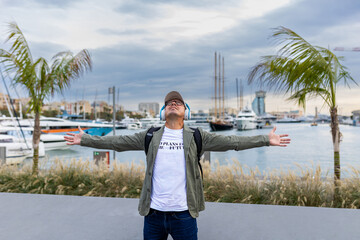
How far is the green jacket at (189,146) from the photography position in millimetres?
2465

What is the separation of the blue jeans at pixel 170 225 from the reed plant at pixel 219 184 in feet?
9.41

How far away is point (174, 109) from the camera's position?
2553mm

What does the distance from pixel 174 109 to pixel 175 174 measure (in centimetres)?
52

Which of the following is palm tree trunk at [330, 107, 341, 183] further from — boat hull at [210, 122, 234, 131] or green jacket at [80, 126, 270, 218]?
boat hull at [210, 122, 234, 131]

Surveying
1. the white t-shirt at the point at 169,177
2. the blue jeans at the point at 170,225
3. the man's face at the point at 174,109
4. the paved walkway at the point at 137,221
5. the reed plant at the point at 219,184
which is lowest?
the paved walkway at the point at 137,221

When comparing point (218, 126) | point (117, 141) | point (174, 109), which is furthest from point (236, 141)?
point (218, 126)

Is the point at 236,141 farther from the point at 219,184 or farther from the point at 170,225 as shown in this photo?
the point at 219,184

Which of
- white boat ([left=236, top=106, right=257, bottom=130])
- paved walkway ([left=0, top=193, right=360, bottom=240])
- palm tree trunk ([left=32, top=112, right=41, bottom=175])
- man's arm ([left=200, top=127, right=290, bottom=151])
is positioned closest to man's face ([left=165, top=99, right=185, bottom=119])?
man's arm ([left=200, top=127, right=290, bottom=151])

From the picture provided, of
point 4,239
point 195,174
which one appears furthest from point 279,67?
point 4,239

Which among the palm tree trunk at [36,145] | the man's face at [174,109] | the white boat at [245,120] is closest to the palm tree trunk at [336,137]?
the man's face at [174,109]

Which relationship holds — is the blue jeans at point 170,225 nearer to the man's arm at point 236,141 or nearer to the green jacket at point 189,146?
the green jacket at point 189,146

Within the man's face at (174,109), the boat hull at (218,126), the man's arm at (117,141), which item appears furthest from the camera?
the boat hull at (218,126)

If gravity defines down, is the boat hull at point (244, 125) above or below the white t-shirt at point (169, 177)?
below

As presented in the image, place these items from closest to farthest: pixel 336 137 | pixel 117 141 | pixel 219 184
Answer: pixel 117 141 < pixel 336 137 < pixel 219 184
